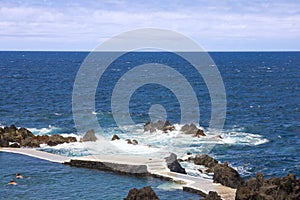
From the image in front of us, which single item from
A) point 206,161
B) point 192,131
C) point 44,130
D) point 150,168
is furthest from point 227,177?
point 44,130

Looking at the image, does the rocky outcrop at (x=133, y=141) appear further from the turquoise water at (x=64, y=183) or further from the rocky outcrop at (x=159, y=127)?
the turquoise water at (x=64, y=183)

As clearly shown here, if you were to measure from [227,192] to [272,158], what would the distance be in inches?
708

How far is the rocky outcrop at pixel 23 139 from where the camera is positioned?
52000 mm

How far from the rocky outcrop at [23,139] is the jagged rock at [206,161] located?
640 inches

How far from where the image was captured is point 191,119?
7494 centimetres

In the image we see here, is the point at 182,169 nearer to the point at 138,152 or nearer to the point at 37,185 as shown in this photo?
the point at 138,152

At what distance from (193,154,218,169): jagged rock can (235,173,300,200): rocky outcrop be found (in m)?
13.4

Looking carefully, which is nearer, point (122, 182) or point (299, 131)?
point (122, 182)

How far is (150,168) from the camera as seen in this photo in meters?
41.2

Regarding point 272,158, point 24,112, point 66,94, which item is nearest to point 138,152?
point 272,158

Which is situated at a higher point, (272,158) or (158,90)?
(158,90)

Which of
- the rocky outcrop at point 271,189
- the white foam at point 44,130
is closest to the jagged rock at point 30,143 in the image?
the white foam at point 44,130

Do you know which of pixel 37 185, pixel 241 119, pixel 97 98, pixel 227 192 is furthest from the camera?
pixel 97 98

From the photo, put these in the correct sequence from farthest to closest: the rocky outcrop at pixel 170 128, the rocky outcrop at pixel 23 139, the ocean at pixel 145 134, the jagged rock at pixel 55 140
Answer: the rocky outcrop at pixel 170 128
the jagged rock at pixel 55 140
the rocky outcrop at pixel 23 139
the ocean at pixel 145 134
